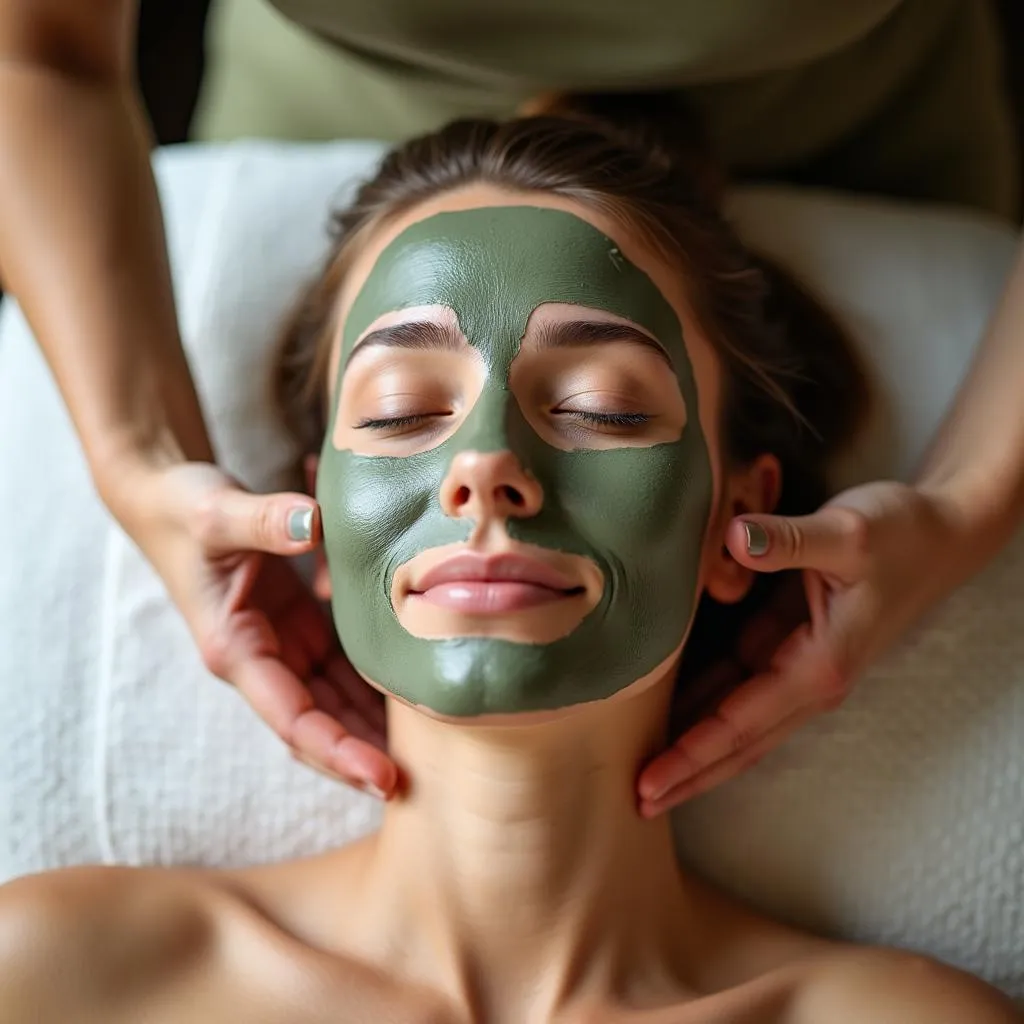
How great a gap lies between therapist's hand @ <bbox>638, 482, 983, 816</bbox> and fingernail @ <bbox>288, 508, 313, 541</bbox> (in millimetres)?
366

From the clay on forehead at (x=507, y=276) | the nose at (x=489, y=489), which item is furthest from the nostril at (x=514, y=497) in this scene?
the clay on forehead at (x=507, y=276)

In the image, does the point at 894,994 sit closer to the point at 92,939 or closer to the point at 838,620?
the point at 838,620

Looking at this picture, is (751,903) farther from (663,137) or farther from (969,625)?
(663,137)

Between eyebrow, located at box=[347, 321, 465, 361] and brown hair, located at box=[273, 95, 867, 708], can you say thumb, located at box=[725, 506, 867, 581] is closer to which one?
brown hair, located at box=[273, 95, 867, 708]

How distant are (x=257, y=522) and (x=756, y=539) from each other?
416mm

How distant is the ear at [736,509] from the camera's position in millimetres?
1013

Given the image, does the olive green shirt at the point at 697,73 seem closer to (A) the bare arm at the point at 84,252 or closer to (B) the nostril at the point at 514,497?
(A) the bare arm at the point at 84,252

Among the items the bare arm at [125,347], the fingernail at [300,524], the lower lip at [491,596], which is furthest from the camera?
the bare arm at [125,347]

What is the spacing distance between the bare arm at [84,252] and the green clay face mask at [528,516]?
0.79ft

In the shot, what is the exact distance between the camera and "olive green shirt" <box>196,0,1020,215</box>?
3.58ft

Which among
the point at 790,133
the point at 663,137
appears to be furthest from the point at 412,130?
the point at 790,133

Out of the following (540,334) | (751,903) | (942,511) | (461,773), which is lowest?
(751,903)

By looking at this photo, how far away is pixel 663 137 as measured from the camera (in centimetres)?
119

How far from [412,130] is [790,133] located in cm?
44
